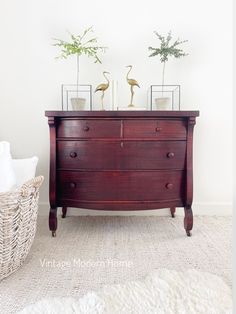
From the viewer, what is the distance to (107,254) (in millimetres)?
1551

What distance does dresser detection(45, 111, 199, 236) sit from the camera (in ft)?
5.58

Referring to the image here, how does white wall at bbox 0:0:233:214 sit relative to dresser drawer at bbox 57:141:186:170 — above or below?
above

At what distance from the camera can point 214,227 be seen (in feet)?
6.55

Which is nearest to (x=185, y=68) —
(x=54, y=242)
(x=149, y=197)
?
(x=149, y=197)

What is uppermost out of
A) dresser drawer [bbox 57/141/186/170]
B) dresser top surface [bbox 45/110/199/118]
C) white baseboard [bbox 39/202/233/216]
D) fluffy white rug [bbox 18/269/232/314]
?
dresser top surface [bbox 45/110/199/118]

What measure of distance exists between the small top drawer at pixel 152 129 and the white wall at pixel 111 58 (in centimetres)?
58

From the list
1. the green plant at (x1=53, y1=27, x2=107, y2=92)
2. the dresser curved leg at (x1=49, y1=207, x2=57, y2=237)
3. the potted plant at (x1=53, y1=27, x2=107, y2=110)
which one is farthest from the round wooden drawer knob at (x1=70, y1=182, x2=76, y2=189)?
the green plant at (x1=53, y1=27, x2=107, y2=92)

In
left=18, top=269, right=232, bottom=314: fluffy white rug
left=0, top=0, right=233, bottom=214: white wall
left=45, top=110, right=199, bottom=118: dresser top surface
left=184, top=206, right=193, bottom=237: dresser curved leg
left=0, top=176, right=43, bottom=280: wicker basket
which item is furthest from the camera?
left=0, top=0, right=233, bottom=214: white wall

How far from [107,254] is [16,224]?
54 cm

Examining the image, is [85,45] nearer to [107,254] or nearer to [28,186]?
[28,186]

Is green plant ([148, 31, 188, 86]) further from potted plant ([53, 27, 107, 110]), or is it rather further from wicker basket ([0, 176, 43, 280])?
wicker basket ([0, 176, 43, 280])

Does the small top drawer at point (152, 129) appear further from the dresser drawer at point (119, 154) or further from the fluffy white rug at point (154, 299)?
the fluffy white rug at point (154, 299)

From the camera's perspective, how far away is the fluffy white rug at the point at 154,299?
1.01 metres

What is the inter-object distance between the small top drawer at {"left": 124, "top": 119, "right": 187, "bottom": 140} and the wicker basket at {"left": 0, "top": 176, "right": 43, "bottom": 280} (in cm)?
62
